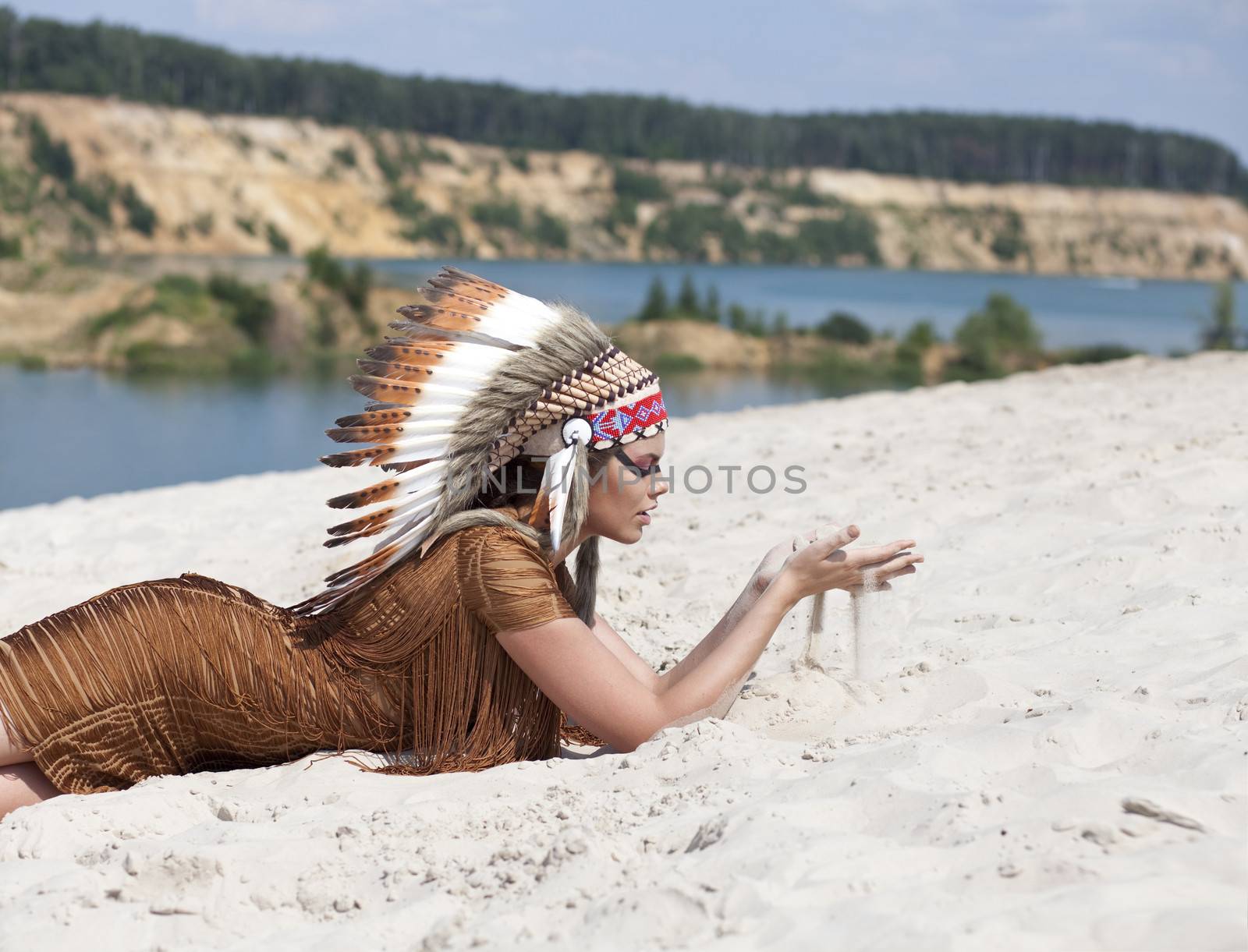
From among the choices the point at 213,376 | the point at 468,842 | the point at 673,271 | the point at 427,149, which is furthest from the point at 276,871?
the point at 427,149

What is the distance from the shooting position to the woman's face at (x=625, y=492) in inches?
118

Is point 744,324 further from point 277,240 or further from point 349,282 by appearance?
point 277,240

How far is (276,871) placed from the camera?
2438mm

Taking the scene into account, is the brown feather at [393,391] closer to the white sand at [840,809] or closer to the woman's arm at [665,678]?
the woman's arm at [665,678]

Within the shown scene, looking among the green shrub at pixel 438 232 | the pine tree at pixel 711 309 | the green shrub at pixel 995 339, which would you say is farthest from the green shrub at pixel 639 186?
the green shrub at pixel 995 339

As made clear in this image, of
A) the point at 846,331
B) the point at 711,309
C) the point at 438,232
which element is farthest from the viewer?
the point at 438,232

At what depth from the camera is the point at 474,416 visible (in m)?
2.93

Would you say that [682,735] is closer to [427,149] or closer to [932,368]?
[932,368]

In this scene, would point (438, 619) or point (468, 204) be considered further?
point (468, 204)

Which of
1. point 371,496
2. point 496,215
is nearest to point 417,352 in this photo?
point 371,496

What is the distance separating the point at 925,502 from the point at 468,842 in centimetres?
324

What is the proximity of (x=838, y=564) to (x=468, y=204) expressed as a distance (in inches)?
2535

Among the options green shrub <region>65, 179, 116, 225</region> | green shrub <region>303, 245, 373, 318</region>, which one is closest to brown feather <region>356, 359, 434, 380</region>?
green shrub <region>303, 245, 373, 318</region>

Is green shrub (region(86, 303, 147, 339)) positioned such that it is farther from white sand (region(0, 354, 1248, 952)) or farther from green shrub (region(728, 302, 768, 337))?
white sand (region(0, 354, 1248, 952))
